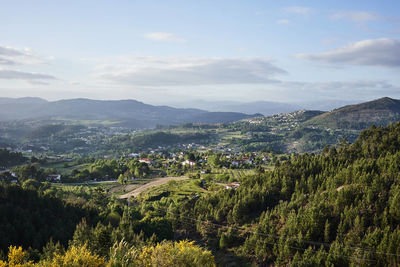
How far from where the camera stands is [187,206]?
167ft

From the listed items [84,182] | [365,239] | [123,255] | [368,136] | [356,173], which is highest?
[368,136]

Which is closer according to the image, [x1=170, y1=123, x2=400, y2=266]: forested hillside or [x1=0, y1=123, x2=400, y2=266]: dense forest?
[x1=0, y1=123, x2=400, y2=266]: dense forest

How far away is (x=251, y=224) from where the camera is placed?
132 ft

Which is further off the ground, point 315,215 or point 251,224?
point 315,215

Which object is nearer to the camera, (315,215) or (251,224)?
(315,215)

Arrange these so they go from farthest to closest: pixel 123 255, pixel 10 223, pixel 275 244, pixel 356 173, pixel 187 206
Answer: pixel 187 206
pixel 356 173
pixel 10 223
pixel 275 244
pixel 123 255

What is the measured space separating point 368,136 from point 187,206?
43712mm

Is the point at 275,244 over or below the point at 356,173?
below

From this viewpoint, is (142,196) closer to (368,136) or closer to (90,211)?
(90,211)

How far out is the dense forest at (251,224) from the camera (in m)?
24.4

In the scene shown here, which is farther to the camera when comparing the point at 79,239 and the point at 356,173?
the point at 356,173

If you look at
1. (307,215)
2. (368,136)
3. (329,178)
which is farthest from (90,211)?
(368,136)

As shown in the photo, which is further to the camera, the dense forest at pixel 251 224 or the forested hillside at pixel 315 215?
the forested hillside at pixel 315 215

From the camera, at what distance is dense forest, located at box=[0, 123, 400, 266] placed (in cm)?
2441
